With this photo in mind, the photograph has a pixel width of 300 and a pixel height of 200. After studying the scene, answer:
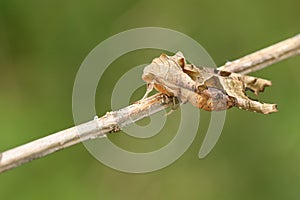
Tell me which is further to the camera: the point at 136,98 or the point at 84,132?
the point at 136,98

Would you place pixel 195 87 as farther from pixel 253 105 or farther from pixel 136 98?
pixel 136 98

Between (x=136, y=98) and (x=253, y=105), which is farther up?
(x=136, y=98)

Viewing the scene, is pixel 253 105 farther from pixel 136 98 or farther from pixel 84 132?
pixel 136 98

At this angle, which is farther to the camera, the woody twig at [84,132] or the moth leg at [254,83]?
the moth leg at [254,83]

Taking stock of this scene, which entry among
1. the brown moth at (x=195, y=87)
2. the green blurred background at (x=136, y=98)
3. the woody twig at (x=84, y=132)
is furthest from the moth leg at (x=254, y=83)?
the green blurred background at (x=136, y=98)

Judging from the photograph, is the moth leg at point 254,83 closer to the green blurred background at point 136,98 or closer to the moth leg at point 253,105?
the moth leg at point 253,105

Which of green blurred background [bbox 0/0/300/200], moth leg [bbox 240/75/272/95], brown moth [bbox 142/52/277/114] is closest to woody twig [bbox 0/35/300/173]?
brown moth [bbox 142/52/277/114]

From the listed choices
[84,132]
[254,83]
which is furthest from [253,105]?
[84,132]
